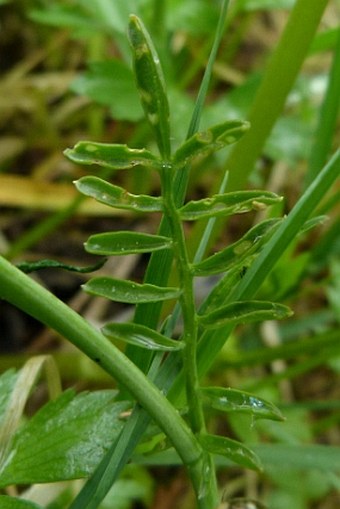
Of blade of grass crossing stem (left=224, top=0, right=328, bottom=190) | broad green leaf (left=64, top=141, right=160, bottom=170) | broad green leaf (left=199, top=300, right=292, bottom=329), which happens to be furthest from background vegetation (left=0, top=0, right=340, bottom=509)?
broad green leaf (left=64, top=141, right=160, bottom=170)

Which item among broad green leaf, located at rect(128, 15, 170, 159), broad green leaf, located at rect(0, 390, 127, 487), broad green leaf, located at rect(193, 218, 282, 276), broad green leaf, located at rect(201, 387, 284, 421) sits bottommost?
broad green leaf, located at rect(0, 390, 127, 487)

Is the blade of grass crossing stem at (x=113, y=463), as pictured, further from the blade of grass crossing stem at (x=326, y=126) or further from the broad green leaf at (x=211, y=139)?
the blade of grass crossing stem at (x=326, y=126)

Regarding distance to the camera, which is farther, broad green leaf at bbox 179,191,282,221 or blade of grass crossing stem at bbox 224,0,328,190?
blade of grass crossing stem at bbox 224,0,328,190

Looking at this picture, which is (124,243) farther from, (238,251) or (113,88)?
(113,88)

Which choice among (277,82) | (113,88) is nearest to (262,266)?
(277,82)

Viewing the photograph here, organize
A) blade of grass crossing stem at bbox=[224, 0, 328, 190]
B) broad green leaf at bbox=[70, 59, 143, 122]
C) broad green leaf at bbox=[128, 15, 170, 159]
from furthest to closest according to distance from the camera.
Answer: broad green leaf at bbox=[70, 59, 143, 122], blade of grass crossing stem at bbox=[224, 0, 328, 190], broad green leaf at bbox=[128, 15, 170, 159]

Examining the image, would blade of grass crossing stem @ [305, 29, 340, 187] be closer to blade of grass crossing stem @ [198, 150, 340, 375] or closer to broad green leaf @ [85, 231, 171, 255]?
blade of grass crossing stem @ [198, 150, 340, 375]
